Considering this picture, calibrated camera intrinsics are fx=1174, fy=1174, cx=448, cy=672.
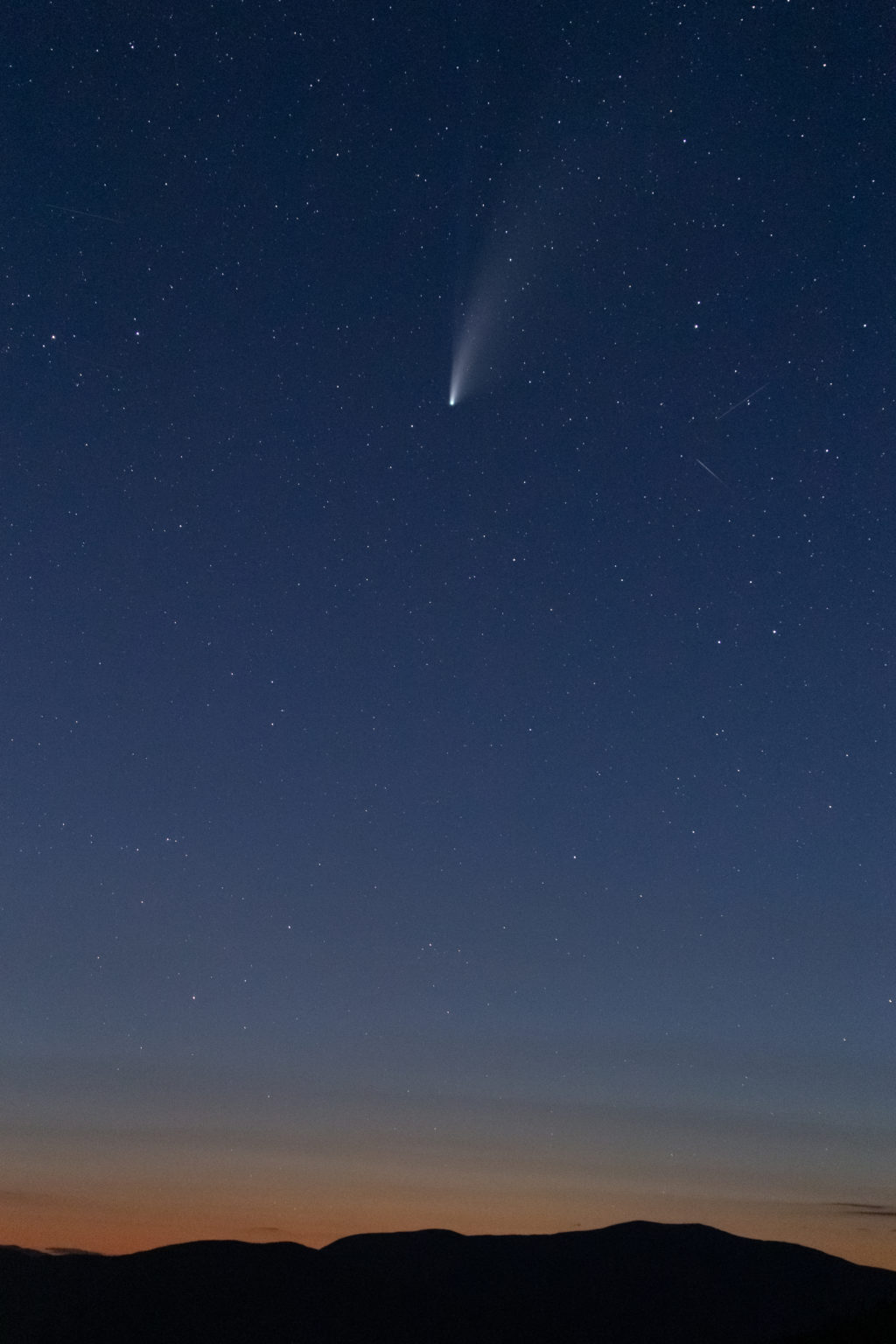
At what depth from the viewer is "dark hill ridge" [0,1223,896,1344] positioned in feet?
238

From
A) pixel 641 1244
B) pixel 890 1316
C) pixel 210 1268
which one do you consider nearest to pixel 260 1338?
pixel 210 1268

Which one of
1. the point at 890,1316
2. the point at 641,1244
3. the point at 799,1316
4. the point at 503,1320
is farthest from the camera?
the point at 641,1244

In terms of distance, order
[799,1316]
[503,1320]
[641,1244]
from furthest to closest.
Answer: [641,1244]
[503,1320]
[799,1316]

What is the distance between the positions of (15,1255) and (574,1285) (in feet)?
134

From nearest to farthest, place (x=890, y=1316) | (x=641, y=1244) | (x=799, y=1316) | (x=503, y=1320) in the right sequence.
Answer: (x=890, y=1316)
(x=799, y=1316)
(x=503, y=1320)
(x=641, y=1244)

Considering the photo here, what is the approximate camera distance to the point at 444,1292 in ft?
265

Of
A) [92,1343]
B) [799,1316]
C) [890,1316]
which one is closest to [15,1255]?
[92,1343]

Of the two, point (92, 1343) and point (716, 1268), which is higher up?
point (716, 1268)

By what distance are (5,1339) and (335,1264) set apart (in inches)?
893

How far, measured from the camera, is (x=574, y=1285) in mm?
80312

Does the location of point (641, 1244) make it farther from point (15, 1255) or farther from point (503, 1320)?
point (15, 1255)

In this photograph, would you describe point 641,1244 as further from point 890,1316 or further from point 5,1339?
point 890,1316

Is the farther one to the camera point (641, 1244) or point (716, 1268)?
point (641, 1244)

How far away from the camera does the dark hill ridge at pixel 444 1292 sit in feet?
238
